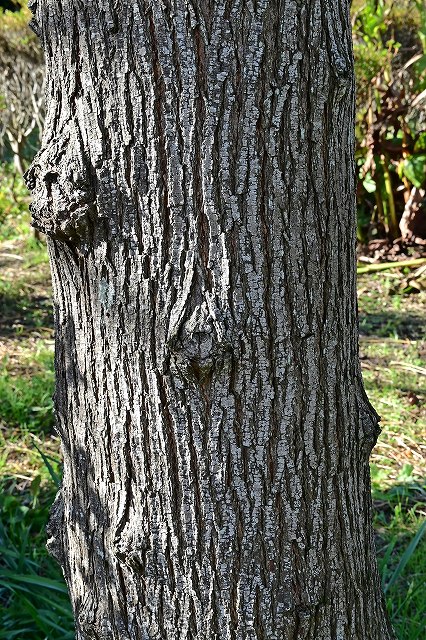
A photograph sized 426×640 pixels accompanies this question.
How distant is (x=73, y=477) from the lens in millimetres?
1598

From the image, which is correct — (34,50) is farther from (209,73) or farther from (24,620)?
(209,73)

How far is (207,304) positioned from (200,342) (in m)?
0.07

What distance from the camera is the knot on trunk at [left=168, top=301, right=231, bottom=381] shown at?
1.34m

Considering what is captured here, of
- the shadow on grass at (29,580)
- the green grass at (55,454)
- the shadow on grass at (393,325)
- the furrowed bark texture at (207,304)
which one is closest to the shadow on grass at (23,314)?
the green grass at (55,454)

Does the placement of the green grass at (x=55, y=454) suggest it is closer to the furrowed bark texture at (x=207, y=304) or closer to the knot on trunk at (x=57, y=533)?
the knot on trunk at (x=57, y=533)

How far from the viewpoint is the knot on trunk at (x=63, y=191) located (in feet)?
4.48

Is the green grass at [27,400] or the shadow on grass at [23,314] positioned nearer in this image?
the green grass at [27,400]

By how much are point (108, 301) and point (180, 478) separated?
37 cm

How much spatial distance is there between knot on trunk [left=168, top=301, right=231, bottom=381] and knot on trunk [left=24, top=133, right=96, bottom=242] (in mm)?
266

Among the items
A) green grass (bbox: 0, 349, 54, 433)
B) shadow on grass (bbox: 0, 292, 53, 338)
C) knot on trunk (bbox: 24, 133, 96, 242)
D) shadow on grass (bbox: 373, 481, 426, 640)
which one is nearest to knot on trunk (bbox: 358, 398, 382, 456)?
knot on trunk (bbox: 24, 133, 96, 242)

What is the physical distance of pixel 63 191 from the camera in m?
1.37

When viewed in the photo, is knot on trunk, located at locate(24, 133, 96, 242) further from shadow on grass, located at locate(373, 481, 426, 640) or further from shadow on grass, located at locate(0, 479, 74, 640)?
shadow on grass, located at locate(373, 481, 426, 640)

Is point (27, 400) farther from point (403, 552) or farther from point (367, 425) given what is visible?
point (367, 425)

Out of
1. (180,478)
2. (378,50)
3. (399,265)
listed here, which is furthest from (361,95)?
(180,478)
